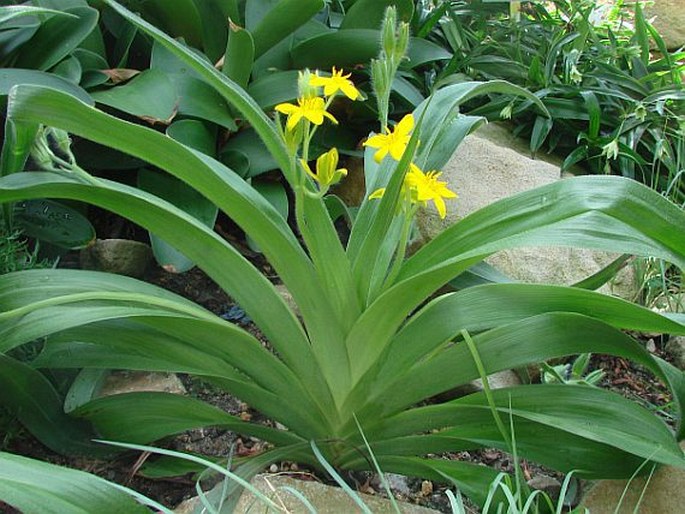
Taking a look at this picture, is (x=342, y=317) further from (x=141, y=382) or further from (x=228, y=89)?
(x=141, y=382)

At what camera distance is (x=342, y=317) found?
1.17m

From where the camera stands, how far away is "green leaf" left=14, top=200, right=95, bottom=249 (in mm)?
1515

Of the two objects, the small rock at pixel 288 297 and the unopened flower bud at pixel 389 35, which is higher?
the unopened flower bud at pixel 389 35

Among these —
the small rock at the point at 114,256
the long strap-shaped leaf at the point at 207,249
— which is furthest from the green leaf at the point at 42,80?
the long strap-shaped leaf at the point at 207,249

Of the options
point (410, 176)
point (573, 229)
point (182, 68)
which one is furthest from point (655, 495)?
point (182, 68)

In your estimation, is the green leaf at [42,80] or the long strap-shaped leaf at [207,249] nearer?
the long strap-shaped leaf at [207,249]

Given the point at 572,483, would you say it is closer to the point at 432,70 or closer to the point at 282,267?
the point at 282,267

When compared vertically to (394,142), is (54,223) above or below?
below

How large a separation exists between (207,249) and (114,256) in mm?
553

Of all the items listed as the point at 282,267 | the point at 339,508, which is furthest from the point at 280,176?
the point at 339,508

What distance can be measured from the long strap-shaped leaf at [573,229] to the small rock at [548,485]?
1.57ft

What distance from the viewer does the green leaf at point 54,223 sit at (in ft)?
4.97

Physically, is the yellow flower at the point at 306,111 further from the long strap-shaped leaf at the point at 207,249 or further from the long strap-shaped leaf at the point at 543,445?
the long strap-shaped leaf at the point at 543,445

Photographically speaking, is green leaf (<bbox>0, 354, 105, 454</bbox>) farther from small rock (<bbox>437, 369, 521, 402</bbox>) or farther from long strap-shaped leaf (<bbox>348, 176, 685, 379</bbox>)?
small rock (<bbox>437, 369, 521, 402</bbox>)
